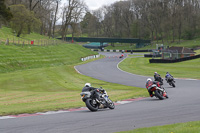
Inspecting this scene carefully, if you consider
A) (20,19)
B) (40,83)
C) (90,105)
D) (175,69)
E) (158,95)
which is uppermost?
(20,19)

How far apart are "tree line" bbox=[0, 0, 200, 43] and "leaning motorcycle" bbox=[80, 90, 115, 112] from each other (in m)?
80.4

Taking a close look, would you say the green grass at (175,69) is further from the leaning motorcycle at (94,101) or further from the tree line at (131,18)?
the tree line at (131,18)

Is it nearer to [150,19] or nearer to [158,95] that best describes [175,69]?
[158,95]

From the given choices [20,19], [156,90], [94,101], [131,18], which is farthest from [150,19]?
[94,101]

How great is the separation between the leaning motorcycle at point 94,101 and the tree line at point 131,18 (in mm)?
80411

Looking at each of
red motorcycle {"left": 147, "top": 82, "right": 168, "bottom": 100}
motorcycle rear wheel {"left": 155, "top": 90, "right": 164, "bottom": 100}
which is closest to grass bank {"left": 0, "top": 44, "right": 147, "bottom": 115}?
red motorcycle {"left": 147, "top": 82, "right": 168, "bottom": 100}

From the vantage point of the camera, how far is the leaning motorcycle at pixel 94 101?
13391 mm

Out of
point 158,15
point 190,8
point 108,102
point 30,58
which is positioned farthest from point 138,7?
point 108,102

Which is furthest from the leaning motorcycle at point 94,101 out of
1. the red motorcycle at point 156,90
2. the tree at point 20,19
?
the tree at point 20,19

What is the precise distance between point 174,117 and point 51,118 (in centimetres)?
482

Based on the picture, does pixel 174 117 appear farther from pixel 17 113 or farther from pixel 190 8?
pixel 190 8

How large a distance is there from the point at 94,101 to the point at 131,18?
133361 millimetres

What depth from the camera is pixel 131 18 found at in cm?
14362

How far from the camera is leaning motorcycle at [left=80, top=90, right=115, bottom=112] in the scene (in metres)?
13.4
